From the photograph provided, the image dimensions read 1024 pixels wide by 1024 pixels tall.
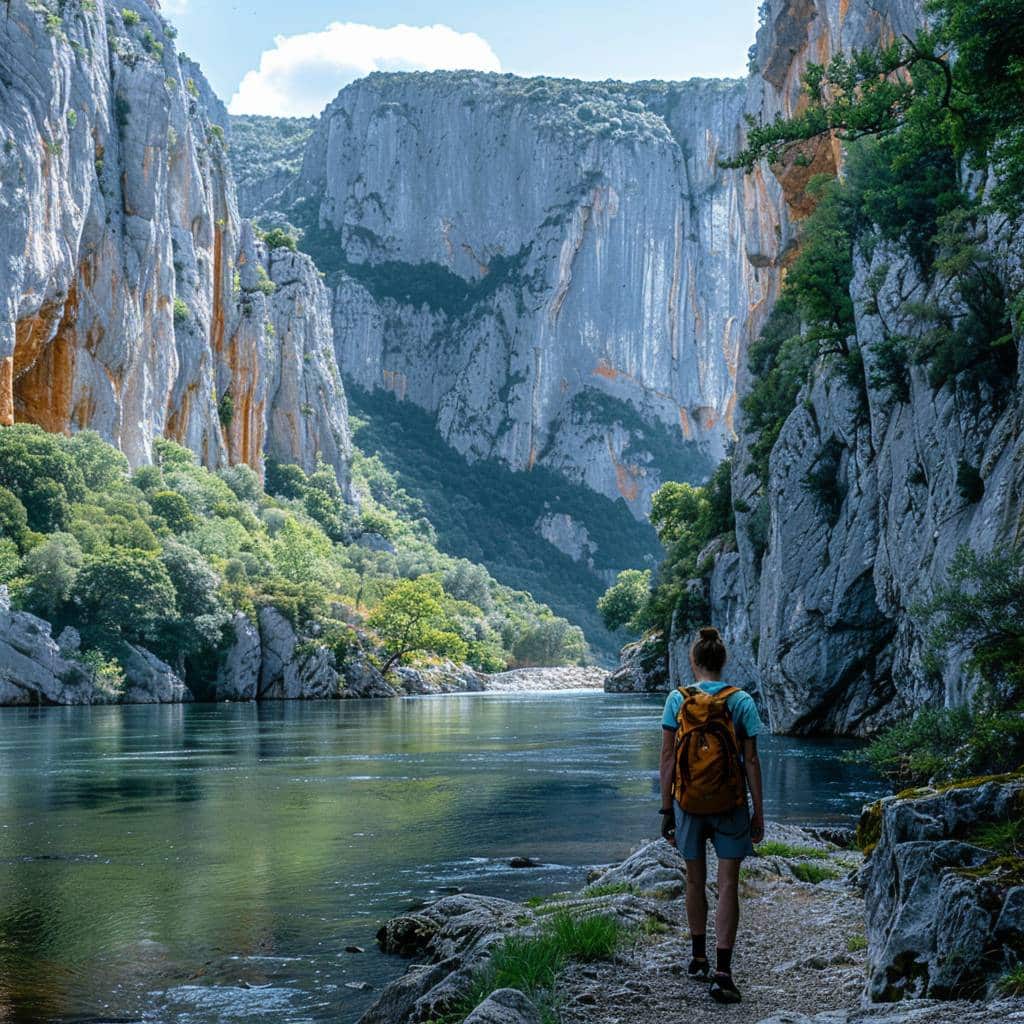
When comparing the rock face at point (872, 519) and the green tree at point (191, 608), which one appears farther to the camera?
the green tree at point (191, 608)

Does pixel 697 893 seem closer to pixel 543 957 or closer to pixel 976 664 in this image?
pixel 543 957

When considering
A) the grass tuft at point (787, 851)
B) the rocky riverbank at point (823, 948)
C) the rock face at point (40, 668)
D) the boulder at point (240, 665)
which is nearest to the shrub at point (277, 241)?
the boulder at point (240, 665)

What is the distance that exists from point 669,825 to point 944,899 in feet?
6.78

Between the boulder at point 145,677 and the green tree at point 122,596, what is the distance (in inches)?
47.4

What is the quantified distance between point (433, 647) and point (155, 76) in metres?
57.1

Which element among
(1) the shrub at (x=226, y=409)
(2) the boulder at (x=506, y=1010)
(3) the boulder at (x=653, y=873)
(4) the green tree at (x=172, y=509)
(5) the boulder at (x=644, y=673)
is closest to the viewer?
(2) the boulder at (x=506, y=1010)

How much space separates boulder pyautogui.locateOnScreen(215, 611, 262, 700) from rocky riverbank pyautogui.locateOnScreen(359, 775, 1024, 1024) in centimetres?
6752

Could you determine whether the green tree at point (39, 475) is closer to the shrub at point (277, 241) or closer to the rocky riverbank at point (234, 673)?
the rocky riverbank at point (234, 673)

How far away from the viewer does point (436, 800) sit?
22.6 m

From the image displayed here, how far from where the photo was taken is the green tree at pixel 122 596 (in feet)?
225

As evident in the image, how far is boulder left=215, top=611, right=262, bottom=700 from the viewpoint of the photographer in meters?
76.1

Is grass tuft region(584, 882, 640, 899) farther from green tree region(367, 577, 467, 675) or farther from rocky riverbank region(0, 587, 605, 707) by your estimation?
green tree region(367, 577, 467, 675)

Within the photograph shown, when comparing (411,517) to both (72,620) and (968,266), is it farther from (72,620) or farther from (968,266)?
(968,266)

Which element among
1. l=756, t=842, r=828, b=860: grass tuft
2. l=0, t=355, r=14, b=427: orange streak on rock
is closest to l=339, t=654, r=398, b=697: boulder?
l=0, t=355, r=14, b=427: orange streak on rock
